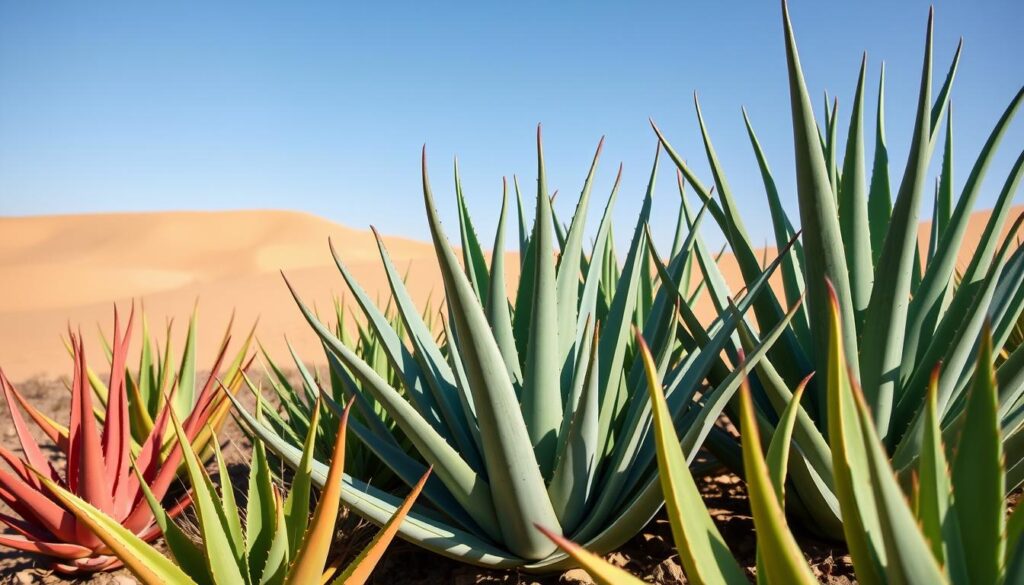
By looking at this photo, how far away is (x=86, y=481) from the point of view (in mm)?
2141

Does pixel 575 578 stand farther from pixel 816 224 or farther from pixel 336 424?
pixel 336 424

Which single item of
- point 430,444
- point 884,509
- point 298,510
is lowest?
point 298,510

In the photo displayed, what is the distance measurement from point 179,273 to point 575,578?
28511 mm

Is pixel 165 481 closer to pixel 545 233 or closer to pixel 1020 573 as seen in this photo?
pixel 545 233

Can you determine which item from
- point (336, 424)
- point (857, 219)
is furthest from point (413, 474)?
point (857, 219)

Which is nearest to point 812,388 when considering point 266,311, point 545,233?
point 545,233

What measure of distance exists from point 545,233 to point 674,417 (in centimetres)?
57

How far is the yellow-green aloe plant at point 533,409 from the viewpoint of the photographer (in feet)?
4.95

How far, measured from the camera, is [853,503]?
0.94 m

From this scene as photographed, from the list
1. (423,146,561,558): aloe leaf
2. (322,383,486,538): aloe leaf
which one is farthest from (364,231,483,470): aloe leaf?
(423,146,561,558): aloe leaf

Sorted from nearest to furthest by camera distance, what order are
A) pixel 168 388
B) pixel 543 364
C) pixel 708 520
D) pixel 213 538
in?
pixel 708 520 → pixel 213 538 → pixel 543 364 → pixel 168 388

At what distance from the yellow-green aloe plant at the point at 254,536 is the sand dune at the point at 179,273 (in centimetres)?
107

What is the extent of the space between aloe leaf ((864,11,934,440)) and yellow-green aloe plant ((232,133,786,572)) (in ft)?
0.94

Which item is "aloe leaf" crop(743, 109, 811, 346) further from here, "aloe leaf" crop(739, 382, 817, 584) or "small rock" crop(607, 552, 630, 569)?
"aloe leaf" crop(739, 382, 817, 584)
